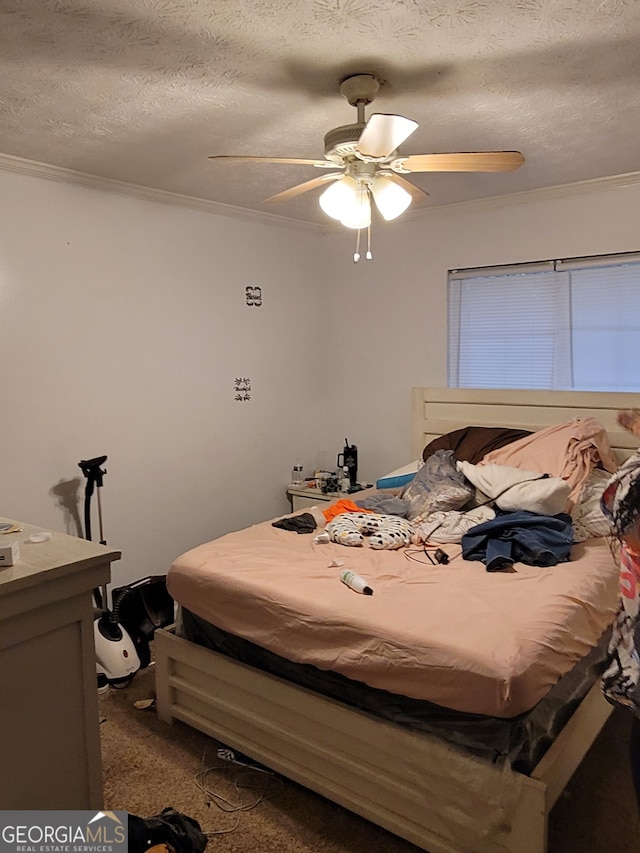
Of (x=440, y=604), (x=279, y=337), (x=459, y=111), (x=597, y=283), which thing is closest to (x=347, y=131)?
(x=459, y=111)

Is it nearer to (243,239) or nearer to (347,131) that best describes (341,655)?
(347,131)

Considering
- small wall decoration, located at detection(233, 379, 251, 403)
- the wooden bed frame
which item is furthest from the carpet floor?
small wall decoration, located at detection(233, 379, 251, 403)

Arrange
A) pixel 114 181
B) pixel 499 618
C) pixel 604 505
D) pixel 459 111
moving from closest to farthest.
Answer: pixel 604 505
pixel 499 618
pixel 459 111
pixel 114 181

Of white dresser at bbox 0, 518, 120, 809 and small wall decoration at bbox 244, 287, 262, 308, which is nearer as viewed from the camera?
white dresser at bbox 0, 518, 120, 809

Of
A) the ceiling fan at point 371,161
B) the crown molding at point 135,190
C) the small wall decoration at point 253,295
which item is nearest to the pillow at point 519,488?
the ceiling fan at point 371,161

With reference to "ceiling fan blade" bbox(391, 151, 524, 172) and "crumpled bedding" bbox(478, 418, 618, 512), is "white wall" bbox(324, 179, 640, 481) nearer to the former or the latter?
"crumpled bedding" bbox(478, 418, 618, 512)

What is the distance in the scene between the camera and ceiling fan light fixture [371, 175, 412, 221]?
2334 mm

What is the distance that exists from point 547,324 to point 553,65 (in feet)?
6.15

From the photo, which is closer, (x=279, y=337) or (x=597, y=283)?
(x=597, y=283)

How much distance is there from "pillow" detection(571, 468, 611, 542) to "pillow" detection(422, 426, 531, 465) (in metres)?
0.58

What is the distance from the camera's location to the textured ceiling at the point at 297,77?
1733 mm

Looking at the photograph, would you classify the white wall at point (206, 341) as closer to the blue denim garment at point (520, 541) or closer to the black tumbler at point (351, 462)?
the black tumbler at point (351, 462)

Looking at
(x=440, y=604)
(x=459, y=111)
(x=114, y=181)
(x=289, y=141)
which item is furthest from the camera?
(x=114, y=181)

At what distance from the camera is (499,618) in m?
1.96
